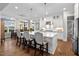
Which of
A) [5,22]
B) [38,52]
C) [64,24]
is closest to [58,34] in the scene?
[64,24]

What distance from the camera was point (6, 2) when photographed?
232 centimetres

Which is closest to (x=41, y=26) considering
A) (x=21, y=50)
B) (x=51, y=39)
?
(x=51, y=39)

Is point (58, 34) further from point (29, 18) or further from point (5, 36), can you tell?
point (5, 36)

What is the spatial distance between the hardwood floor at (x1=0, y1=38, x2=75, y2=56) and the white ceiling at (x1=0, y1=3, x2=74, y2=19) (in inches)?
21.2

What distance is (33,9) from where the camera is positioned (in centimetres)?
229

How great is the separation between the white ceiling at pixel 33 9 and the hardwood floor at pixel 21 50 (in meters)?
0.54

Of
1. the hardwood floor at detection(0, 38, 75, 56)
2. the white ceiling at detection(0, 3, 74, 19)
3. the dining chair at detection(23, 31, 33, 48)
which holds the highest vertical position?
the white ceiling at detection(0, 3, 74, 19)

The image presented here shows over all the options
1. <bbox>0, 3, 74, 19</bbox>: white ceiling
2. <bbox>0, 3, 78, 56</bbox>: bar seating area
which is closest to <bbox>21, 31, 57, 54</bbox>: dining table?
<bbox>0, 3, 78, 56</bbox>: bar seating area

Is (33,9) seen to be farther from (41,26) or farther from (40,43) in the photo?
(40,43)

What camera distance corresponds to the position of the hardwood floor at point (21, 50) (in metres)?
2.28

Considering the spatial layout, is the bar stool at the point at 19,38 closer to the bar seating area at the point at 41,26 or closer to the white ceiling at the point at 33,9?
the bar seating area at the point at 41,26

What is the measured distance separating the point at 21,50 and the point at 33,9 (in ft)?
2.82

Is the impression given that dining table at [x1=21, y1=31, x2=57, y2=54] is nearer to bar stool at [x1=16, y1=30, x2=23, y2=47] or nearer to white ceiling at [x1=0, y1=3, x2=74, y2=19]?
bar stool at [x1=16, y1=30, x2=23, y2=47]

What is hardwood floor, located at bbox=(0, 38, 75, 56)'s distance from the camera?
7.49ft
